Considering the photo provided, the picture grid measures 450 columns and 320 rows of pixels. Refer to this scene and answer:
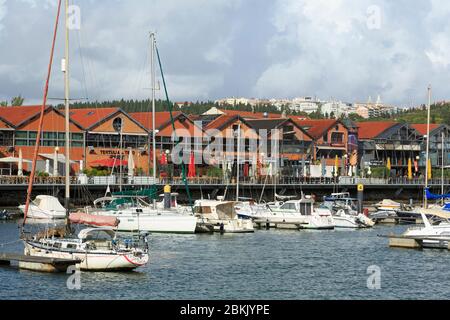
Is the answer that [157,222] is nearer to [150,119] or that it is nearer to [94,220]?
[94,220]

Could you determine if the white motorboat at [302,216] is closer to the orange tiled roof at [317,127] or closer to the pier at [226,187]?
the pier at [226,187]

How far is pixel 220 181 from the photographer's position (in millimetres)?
112188

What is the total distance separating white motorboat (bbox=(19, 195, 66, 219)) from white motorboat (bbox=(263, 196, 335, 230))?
1736 cm

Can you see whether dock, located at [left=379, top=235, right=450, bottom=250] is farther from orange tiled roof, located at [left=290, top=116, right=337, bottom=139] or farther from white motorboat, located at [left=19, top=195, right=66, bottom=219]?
orange tiled roof, located at [left=290, top=116, right=337, bottom=139]

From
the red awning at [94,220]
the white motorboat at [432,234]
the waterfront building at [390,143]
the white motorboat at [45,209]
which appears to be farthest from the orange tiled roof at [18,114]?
the waterfront building at [390,143]

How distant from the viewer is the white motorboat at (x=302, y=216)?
8169 cm

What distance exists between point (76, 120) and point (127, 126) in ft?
20.9

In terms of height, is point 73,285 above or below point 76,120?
below

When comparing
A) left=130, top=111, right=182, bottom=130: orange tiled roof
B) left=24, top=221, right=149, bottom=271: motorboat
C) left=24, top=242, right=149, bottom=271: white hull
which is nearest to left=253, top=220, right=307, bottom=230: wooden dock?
left=24, top=221, right=149, bottom=271: motorboat

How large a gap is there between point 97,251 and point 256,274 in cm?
887

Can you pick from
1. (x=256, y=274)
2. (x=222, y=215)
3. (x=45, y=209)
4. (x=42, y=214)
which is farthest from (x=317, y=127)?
(x=256, y=274)

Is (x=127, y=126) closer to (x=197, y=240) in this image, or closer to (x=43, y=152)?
(x=43, y=152)

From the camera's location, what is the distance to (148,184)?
92438 mm
